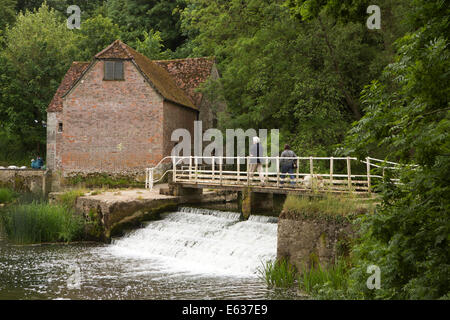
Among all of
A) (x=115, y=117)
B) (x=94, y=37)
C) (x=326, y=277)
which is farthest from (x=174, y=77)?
(x=326, y=277)

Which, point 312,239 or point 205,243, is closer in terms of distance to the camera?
point 312,239

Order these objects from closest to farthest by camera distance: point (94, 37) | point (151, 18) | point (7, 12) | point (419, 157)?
point (419, 157) < point (94, 37) < point (151, 18) < point (7, 12)

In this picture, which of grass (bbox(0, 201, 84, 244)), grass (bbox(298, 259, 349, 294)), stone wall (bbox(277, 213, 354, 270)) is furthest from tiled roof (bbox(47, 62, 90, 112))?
grass (bbox(298, 259, 349, 294))

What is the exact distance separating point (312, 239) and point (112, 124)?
1839 centimetres

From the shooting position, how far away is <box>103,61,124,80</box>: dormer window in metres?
27.6

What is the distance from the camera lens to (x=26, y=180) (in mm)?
32094

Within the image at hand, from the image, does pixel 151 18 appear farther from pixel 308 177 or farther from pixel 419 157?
pixel 419 157

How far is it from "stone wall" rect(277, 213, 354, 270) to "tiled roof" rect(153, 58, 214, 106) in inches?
815

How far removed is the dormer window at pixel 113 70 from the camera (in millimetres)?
27625

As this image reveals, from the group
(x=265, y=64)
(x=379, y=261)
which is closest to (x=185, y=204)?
(x=265, y=64)

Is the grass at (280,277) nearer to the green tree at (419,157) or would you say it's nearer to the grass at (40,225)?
the green tree at (419,157)
